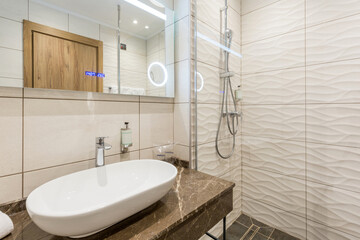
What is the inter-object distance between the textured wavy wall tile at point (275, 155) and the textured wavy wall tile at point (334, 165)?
0.07 meters

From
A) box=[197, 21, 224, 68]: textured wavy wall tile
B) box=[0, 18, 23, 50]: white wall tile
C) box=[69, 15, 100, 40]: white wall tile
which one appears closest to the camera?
box=[0, 18, 23, 50]: white wall tile

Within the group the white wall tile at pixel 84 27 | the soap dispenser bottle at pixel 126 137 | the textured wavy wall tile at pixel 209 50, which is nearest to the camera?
the white wall tile at pixel 84 27

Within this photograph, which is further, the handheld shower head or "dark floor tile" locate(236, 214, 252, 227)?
"dark floor tile" locate(236, 214, 252, 227)

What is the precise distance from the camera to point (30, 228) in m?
0.64

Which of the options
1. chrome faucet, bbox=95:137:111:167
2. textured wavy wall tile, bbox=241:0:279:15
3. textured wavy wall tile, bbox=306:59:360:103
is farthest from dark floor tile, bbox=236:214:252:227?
textured wavy wall tile, bbox=241:0:279:15

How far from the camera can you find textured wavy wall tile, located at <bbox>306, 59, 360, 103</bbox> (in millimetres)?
1225

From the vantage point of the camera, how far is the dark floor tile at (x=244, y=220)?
1737 millimetres

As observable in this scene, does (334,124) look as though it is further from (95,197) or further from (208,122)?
(95,197)

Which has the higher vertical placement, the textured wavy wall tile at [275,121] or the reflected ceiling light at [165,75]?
the reflected ceiling light at [165,75]

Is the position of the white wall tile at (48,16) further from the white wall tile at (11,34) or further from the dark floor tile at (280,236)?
the dark floor tile at (280,236)

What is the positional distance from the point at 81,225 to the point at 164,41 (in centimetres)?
126

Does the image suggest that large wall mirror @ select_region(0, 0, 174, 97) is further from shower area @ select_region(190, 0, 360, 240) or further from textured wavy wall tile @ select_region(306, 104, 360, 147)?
textured wavy wall tile @ select_region(306, 104, 360, 147)

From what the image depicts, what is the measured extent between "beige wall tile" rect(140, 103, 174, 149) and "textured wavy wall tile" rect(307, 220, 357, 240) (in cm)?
140

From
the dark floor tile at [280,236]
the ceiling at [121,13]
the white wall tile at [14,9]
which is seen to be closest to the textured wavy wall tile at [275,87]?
the ceiling at [121,13]
